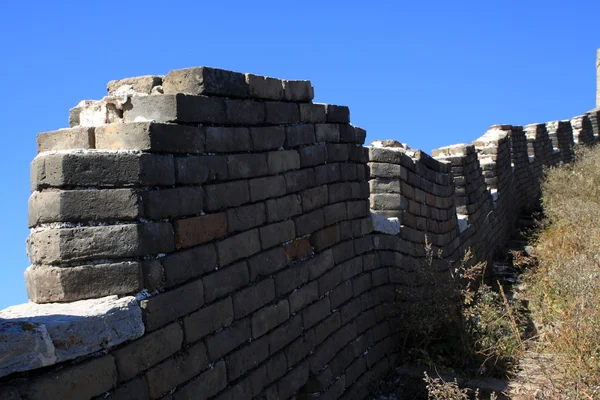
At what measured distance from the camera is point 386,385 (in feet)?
A: 15.9

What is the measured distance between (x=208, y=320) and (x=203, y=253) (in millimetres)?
328

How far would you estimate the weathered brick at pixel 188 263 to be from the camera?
2885 mm

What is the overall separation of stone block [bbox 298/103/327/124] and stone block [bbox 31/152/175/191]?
153cm

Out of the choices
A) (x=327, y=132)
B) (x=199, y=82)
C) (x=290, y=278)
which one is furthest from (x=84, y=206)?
(x=327, y=132)

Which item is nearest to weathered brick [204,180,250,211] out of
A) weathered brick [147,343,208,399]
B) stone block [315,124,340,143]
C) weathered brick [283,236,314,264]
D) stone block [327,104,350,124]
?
weathered brick [283,236,314,264]

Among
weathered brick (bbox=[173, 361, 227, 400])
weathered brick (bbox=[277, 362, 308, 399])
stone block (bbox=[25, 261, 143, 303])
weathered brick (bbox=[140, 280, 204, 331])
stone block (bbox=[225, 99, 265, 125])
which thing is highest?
stone block (bbox=[225, 99, 265, 125])

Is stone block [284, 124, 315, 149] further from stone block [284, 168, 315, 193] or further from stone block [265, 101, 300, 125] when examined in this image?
stone block [284, 168, 315, 193]

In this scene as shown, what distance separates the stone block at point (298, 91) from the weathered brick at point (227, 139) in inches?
23.3

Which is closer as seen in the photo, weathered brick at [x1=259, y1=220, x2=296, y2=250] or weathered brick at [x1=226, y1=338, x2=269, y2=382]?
weathered brick at [x1=226, y1=338, x2=269, y2=382]

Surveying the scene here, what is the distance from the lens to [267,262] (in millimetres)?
3631

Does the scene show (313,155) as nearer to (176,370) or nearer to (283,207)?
(283,207)

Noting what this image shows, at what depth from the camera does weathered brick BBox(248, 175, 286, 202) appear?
11.6 ft

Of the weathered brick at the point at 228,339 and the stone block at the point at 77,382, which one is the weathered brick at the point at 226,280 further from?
the stone block at the point at 77,382

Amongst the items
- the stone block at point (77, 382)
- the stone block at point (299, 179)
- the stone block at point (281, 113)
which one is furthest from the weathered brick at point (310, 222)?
the stone block at point (77, 382)
